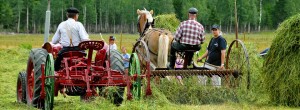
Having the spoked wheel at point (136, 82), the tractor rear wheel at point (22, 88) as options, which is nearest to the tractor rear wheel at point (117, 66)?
the spoked wheel at point (136, 82)

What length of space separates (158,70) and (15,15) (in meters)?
109

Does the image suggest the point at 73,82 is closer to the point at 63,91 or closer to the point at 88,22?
the point at 63,91

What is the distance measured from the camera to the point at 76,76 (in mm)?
9391

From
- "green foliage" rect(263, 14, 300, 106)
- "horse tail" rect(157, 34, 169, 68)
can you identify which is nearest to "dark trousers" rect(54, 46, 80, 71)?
"horse tail" rect(157, 34, 169, 68)

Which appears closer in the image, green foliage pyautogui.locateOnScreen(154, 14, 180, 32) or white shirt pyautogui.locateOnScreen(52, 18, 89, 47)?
white shirt pyautogui.locateOnScreen(52, 18, 89, 47)

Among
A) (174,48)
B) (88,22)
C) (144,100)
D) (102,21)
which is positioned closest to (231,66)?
(174,48)

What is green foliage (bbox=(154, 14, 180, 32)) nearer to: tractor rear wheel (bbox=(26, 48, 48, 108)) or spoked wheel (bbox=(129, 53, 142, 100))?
tractor rear wheel (bbox=(26, 48, 48, 108))

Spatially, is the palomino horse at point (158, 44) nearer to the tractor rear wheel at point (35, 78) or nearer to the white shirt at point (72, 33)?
the white shirt at point (72, 33)

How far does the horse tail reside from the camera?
520 inches

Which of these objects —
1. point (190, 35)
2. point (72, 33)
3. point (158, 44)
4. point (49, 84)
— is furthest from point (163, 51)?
point (49, 84)

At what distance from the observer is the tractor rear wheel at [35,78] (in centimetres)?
976

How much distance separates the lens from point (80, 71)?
9.66 m

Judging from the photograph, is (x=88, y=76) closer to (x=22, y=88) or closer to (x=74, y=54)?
(x=74, y=54)

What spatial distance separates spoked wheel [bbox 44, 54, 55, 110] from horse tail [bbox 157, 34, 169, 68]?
4204 mm
